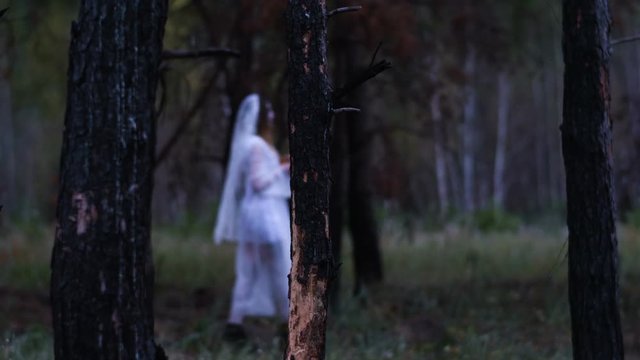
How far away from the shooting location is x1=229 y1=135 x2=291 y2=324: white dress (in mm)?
10508

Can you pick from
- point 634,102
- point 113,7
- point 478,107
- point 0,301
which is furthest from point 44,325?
point 478,107

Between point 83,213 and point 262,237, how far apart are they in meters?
4.07

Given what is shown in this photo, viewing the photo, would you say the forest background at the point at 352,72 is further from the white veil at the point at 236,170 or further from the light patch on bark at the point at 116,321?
the light patch on bark at the point at 116,321

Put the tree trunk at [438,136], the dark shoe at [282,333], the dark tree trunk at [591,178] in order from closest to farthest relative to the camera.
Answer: the dark tree trunk at [591,178]
the dark shoe at [282,333]
the tree trunk at [438,136]

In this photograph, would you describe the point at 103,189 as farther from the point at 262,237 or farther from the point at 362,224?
the point at 362,224

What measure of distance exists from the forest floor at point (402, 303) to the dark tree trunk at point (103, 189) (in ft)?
5.44

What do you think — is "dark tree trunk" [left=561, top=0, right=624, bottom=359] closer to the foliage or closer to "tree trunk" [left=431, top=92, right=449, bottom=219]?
"tree trunk" [left=431, top=92, right=449, bottom=219]

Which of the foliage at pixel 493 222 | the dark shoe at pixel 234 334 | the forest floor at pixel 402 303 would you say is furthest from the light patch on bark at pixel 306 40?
the foliage at pixel 493 222

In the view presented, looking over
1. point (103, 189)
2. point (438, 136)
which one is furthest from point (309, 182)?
point (438, 136)

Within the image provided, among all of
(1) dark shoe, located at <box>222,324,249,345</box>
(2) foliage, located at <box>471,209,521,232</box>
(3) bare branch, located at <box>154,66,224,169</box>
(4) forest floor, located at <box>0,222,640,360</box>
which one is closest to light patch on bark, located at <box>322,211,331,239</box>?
(4) forest floor, located at <box>0,222,640,360</box>

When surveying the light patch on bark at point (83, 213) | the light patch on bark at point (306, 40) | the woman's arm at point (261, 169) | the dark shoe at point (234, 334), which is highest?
the light patch on bark at point (306, 40)

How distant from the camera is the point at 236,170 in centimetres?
1063

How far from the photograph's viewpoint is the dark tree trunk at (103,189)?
6.59m

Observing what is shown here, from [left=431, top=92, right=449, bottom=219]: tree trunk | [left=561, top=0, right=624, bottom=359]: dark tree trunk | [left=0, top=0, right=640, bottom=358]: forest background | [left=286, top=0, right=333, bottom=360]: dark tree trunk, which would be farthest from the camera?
[left=431, top=92, right=449, bottom=219]: tree trunk
